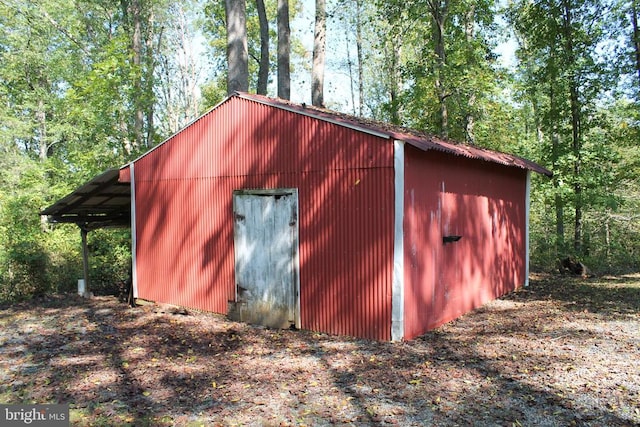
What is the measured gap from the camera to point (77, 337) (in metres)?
7.37

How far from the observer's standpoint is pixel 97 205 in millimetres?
11234

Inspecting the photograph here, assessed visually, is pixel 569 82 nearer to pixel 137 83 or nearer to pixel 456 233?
pixel 456 233

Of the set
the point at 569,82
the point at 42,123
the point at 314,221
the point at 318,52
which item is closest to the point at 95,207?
the point at 314,221

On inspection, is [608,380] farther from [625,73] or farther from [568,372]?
[625,73]

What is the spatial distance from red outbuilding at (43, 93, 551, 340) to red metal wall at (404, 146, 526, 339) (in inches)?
1.4

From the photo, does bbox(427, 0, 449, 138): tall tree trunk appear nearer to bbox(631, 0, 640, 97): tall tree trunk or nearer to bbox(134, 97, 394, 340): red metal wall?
bbox(631, 0, 640, 97): tall tree trunk

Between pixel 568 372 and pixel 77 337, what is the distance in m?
6.92

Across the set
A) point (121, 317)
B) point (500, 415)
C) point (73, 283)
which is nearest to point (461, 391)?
point (500, 415)

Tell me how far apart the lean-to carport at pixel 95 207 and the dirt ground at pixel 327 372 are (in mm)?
2789

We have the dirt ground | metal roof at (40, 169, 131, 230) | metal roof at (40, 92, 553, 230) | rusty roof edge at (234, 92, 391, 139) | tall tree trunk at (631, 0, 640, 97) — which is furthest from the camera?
tall tree trunk at (631, 0, 640, 97)

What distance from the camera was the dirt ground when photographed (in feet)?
14.4

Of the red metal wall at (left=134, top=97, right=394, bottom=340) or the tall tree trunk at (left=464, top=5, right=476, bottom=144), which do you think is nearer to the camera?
the red metal wall at (left=134, top=97, right=394, bottom=340)

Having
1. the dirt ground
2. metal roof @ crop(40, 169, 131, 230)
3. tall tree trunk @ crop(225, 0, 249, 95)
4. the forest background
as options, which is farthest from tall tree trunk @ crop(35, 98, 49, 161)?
the dirt ground

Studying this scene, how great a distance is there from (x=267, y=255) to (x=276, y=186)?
114 centimetres
